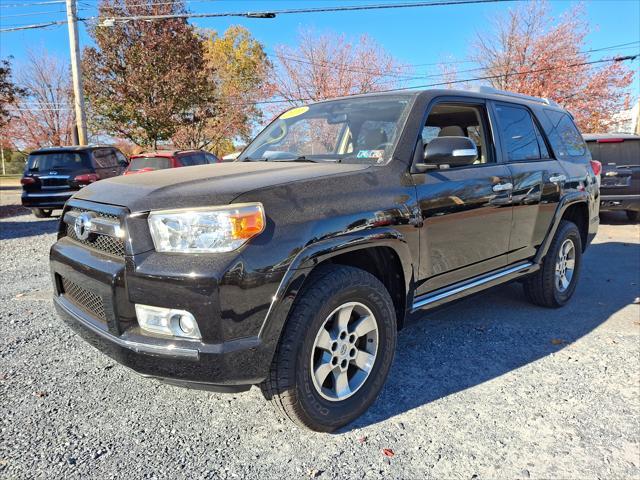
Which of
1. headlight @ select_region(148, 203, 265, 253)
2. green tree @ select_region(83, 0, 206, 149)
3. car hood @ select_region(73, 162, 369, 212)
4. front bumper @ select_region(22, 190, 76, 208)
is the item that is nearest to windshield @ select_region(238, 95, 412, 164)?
car hood @ select_region(73, 162, 369, 212)

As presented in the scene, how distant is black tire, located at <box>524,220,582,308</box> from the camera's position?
4.30 meters

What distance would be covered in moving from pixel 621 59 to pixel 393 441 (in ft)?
75.9

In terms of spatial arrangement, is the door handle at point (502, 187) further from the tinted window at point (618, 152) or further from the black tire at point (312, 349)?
the tinted window at point (618, 152)

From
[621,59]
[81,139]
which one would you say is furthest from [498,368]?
[621,59]

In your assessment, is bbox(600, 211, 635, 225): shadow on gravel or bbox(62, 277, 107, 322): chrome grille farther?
bbox(600, 211, 635, 225): shadow on gravel

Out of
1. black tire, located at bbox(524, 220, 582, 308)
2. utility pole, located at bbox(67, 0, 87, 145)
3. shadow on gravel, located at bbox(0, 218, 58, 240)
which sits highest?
utility pole, located at bbox(67, 0, 87, 145)

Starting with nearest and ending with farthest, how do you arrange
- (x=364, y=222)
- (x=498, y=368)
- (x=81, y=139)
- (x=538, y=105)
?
(x=364, y=222), (x=498, y=368), (x=538, y=105), (x=81, y=139)

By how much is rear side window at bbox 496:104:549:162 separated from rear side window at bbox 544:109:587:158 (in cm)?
26

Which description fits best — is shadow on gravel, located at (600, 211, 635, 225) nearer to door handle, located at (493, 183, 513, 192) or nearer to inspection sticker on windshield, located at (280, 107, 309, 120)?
door handle, located at (493, 183, 513, 192)

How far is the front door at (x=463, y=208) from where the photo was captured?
2.92m

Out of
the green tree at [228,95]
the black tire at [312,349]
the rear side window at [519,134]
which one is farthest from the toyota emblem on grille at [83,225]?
the green tree at [228,95]

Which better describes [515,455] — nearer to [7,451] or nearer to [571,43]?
[7,451]

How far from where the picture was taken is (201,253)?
6.71ft

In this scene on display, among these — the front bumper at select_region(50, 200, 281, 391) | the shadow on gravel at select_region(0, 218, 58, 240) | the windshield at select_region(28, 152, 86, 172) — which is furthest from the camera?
the windshield at select_region(28, 152, 86, 172)
